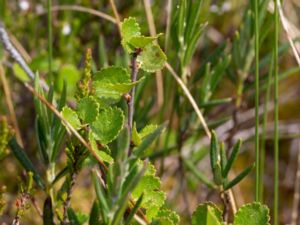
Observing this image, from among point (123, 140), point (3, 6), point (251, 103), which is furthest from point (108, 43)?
point (123, 140)

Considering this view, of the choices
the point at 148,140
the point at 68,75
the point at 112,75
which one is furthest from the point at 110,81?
the point at 68,75

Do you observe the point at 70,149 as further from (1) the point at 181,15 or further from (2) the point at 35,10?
(2) the point at 35,10

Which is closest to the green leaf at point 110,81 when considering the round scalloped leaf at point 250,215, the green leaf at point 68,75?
the round scalloped leaf at point 250,215

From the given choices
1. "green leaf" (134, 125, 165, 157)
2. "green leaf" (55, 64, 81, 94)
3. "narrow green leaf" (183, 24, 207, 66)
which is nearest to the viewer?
"green leaf" (134, 125, 165, 157)

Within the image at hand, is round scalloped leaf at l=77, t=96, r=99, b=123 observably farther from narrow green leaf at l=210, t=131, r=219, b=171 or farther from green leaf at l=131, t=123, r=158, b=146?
narrow green leaf at l=210, t=131, r=219, b=171

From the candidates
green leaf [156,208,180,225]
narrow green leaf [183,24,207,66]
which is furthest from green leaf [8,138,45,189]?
narrow green leaf [183,24,207,66]

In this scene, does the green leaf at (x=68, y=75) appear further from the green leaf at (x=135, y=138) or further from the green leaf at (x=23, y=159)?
the green leaf at (x=135, y=138)
